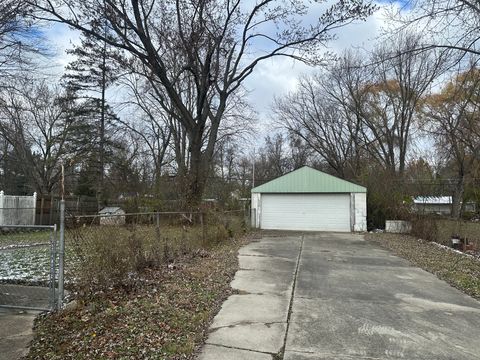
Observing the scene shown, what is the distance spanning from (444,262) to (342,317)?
6.70 m

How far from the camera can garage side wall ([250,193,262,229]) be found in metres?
23.4

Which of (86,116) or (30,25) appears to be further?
(86,116)

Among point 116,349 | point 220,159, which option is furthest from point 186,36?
point 220,159

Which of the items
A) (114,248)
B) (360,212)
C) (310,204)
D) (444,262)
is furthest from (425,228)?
(114,248)

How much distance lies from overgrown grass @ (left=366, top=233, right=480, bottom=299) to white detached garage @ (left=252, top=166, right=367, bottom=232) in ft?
21.3

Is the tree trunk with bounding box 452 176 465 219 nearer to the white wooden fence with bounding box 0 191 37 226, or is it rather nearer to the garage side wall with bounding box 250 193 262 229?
the garage side wall with bounding box 250 193 262 229

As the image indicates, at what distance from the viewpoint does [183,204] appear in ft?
64.6

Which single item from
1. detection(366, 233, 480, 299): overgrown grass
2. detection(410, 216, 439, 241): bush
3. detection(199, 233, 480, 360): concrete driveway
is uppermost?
detection(410, 216, 439, 241): bush

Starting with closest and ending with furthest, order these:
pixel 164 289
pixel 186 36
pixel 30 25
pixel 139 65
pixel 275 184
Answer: pixel 164 289 → pixel 30 25 → pixel 186 36 → pixel 139 65 → pixel 275 184

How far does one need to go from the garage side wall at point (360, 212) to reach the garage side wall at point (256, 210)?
211 inches

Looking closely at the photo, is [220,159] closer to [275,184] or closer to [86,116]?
[86,116]

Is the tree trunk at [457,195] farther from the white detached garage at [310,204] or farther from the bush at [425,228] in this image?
the bush at [425,228]

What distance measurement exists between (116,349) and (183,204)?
51.2ft

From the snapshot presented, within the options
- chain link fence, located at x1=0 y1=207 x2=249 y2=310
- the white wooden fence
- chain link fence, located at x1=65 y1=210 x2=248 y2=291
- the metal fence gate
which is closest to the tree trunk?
chain link fence, located at x1=65 y1=210 x2=248 y2=291
